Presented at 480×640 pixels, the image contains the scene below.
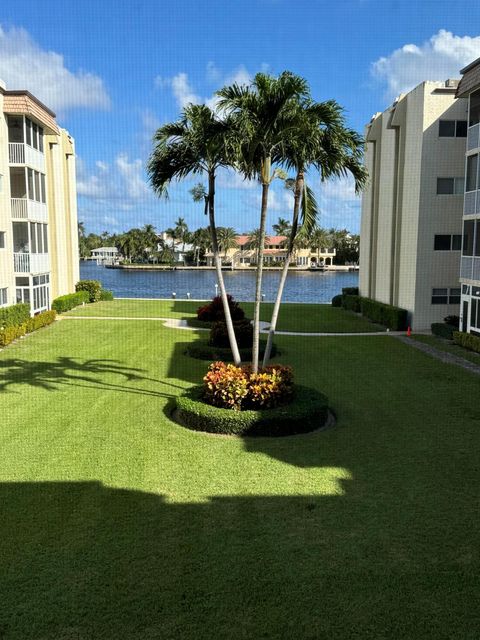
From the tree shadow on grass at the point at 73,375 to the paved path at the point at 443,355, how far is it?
1044 centimetres

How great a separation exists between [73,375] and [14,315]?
32.1 feet

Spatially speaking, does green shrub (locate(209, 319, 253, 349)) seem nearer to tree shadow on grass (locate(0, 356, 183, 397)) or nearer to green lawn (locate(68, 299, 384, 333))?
tree shadow on grass (locate(0, 356, 183, 397))

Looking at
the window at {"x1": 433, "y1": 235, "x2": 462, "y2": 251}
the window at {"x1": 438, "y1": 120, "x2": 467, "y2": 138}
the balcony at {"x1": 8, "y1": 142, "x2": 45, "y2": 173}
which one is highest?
the window at {"x1": 438, "y1": 120, "x2": 467, "y2": 138}

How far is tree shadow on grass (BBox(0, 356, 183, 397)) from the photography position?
16625 millimetres

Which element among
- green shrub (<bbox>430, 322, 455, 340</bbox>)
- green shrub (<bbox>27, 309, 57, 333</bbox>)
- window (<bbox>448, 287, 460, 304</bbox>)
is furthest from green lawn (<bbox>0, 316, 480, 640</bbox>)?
window (<bbox>448, 287, 460, 304</bbox>)

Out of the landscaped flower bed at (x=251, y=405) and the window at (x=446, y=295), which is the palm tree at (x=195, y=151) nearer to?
the landscaped flower bed at (x=251, y=405)

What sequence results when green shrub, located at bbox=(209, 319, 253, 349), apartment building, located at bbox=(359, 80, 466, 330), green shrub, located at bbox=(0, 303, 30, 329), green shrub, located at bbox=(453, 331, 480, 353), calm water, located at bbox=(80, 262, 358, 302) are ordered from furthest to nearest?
1. calm water, located at bbox=(80, 262, 358, 302)
2. apartment building, located at bbox=(359, 80, 466, 330)
3. green shrub, located at bbox=(0, 303, 30, 329)
4. green shrub, located at bbox=(453, 331, 480, 353)
5. green shrub, located at bbox=(209, 319, 253, 349)

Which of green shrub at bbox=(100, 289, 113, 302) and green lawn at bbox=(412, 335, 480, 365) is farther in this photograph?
green shrub at bbox=(100, 289, 113, 302)

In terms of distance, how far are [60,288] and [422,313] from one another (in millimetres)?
22927

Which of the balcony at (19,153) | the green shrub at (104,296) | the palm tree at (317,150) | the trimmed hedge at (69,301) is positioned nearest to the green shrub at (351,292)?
the green shrub at (104,296)

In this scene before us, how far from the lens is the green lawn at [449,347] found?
21.5 metres

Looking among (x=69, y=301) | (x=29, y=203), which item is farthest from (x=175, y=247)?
(x=29, y=203)

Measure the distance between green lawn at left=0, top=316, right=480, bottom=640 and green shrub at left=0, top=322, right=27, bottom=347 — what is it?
866 centimetres

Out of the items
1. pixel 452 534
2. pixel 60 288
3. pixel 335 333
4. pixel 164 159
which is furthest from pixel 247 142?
pixel 60 288
